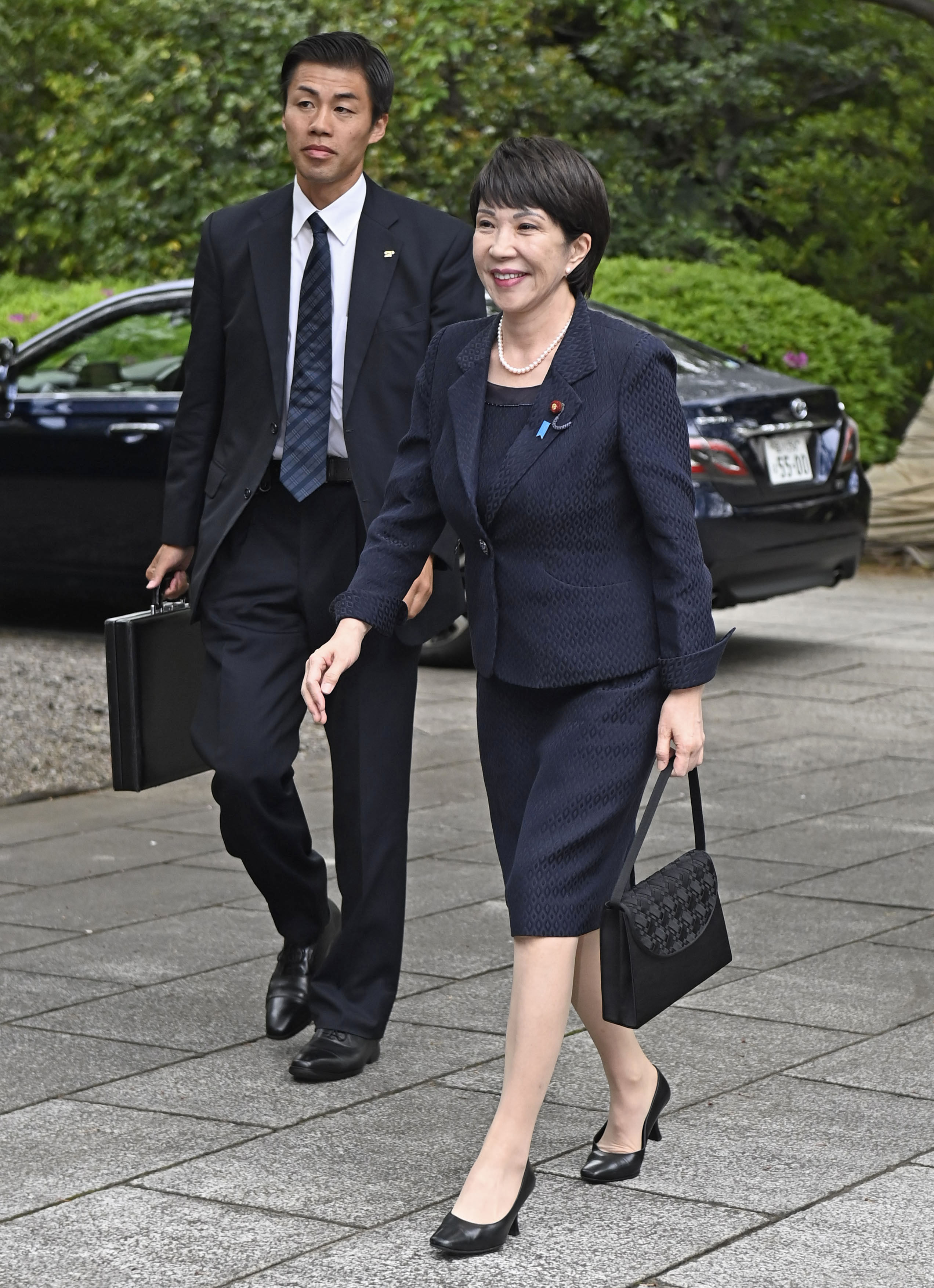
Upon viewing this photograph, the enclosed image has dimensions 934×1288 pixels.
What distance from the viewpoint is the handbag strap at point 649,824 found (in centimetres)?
338

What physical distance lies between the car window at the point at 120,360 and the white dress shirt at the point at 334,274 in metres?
5.38

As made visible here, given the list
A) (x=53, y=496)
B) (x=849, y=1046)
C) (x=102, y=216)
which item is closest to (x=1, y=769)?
(x=53, y=496)

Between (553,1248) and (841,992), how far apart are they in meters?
1.61

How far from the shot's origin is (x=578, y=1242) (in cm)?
330

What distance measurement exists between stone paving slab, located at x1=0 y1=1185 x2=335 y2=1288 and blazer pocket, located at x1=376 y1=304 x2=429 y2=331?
5.76 feet

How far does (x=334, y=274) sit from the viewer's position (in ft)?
13.9

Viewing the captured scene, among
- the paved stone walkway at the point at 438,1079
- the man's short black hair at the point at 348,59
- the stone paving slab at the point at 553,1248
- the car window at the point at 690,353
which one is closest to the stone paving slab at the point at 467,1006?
the paved stone walkway at the point at 438,1079

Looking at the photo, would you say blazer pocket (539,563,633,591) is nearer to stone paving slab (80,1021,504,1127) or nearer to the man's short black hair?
stone paving slab (80,1021,504,1127)

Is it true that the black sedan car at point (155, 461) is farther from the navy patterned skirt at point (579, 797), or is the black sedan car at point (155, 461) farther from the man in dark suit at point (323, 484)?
the navy patterned skirt at point (579, 797)

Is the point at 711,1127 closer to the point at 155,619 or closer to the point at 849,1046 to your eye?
the point at 849,1046

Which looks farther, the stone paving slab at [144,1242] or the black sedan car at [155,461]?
the black sedan car at [155,461]

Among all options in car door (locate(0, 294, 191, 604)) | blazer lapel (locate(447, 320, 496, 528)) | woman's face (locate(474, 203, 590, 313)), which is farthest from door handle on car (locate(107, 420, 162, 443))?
woman's face (locate(474, 203, 590, 313))

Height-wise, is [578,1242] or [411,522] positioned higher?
[411,522]

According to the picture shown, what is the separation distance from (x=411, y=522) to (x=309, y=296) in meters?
0.77
